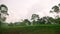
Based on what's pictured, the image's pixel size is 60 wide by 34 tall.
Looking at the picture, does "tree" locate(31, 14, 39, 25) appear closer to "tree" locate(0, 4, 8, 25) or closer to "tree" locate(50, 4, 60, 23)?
"tree" locate(50, 4, 60, 23)

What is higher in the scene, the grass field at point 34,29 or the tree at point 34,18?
Result: the tree at point 34,18

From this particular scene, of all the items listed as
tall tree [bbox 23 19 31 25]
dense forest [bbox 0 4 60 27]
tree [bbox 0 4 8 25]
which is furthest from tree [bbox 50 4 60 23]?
tree [bbox 0 4 8 25]

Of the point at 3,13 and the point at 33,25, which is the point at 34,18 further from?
the point at 3,13

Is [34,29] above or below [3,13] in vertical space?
below

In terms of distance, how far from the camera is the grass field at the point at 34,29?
196cm

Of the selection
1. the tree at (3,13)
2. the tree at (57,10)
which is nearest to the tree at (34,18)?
the tree at (57,10)

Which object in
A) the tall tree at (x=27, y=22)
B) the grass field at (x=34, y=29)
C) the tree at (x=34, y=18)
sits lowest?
the grass field at (x=34, y=29)

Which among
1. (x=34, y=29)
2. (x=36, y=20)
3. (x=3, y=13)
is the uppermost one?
(x=3, y=13)

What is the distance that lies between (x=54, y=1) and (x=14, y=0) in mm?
557

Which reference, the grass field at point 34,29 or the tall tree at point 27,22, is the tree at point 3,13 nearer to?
the grass field at point 34,29

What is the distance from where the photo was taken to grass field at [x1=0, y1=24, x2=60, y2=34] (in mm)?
1961

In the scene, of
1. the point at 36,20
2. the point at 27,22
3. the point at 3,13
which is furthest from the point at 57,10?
the point at 3,13

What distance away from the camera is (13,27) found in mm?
1995

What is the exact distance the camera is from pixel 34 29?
1978 mm
